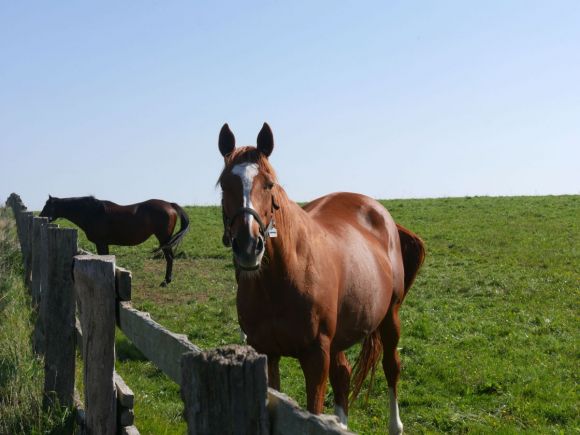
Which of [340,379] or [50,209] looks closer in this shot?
[340,379]

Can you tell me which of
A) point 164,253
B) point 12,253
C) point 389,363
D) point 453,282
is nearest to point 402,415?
point 389,363

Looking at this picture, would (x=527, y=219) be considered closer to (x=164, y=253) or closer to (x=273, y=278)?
(x=164, y=253)

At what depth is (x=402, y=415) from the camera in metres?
6.78

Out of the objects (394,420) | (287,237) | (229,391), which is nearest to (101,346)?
(287,237)

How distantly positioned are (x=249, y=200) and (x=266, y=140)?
71 cm

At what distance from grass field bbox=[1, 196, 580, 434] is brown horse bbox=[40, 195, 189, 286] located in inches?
31.3

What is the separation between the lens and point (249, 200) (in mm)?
3826

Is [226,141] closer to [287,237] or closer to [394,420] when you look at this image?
[287,237]

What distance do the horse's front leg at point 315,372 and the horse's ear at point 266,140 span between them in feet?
4.06

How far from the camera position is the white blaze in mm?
3742

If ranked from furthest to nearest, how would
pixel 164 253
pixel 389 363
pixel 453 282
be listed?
pixel 164 253
pixel 453 282
pixel 389 363

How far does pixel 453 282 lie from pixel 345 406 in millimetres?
8669

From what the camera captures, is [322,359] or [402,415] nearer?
[322,359]

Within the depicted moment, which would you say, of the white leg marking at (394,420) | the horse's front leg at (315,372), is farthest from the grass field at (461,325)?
the horse's front leg at (315,372)
